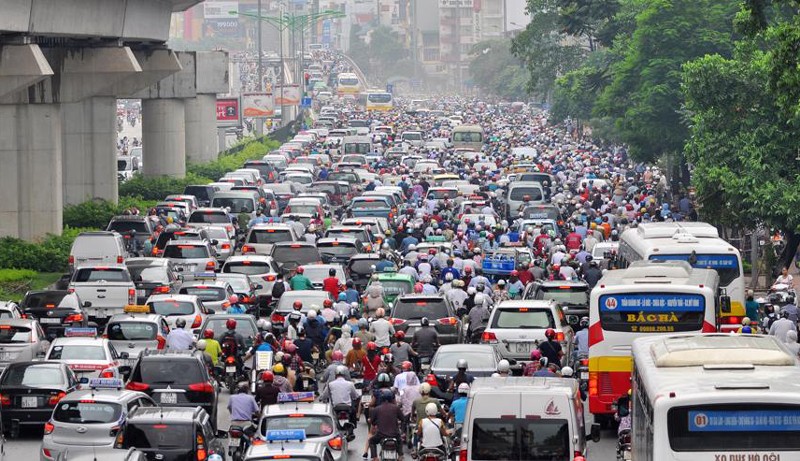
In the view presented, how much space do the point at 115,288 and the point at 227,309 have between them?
2639 millimetres

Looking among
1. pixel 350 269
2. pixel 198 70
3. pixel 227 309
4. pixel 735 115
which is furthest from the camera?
pixel 198 70

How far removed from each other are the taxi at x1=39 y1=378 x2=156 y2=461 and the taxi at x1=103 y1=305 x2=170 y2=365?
22.2 ft

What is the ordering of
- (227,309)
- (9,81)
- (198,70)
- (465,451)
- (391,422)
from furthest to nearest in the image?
1. (198,70)
2. (9,81)
3. (227,309)
4. (391,422)
5. (465,451)

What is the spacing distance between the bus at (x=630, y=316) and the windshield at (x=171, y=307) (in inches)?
377

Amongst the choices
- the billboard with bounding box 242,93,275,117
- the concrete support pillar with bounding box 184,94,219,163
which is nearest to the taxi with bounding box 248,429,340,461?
the concrete support pillar with bounding box 184,94,219,163

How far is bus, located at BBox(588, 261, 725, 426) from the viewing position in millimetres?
24656

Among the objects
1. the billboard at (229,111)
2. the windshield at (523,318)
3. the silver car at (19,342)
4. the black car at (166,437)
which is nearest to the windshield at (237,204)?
the silver car at (19,342)

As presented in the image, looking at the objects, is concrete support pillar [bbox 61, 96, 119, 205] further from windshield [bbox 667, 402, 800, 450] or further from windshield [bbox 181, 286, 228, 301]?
windshield [bbox 667, 402, 800, 450]

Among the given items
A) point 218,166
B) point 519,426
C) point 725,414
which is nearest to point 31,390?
point 519,426

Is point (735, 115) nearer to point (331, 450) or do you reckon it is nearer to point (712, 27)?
point (712, 27)

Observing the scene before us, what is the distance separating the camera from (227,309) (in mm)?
34312

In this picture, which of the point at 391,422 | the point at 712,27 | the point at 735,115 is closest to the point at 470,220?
the point at 735,115

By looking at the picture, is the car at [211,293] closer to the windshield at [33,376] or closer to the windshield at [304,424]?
the windshield at [33,376]

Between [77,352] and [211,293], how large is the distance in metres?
8.15
